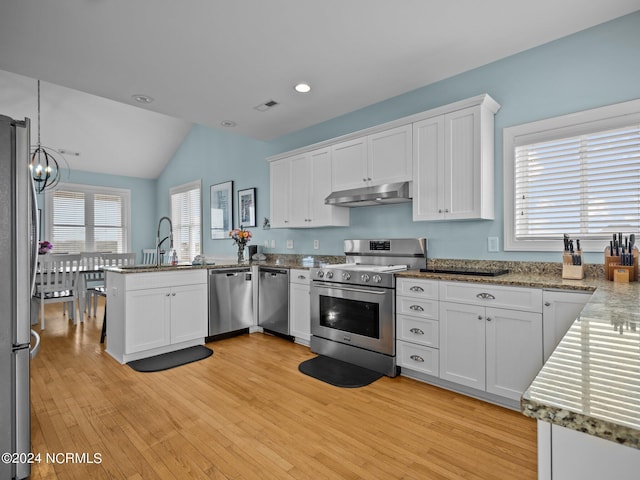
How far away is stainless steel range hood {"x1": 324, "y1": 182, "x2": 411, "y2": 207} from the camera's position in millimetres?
3266

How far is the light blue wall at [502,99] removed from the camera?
8.16 ft

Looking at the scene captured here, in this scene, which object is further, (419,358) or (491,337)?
(419,358)

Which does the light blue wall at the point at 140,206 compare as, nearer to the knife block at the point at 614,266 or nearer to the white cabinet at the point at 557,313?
the white cabinet at the point at 557,313

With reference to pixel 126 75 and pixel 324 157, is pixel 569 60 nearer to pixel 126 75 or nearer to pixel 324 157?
pixel 324 157

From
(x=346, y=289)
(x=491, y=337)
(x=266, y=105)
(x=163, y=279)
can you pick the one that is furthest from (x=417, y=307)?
(x=266, y=105)

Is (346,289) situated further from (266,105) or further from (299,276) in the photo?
(266,105)

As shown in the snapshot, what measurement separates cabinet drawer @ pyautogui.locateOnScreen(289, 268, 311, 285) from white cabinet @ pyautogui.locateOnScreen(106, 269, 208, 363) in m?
0.98

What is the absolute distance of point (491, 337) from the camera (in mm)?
2500

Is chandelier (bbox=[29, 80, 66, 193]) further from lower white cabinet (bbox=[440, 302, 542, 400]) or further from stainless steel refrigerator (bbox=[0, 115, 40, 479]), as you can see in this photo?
lower white cabinet (bbox=[440, 302, 542, 400])

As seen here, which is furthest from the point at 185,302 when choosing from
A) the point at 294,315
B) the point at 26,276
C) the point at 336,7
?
the point at 336,7

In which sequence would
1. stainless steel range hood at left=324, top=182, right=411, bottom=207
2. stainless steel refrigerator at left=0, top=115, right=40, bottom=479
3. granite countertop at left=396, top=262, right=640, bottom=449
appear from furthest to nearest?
1. stainless steel range hood at left=324, top=182, right=411, bottom=207
2. stainless steel refrigerator at left=0, top=115, right=40, bottom=479
3. granite countertop at left=396, top=262, right=640, bottom=449

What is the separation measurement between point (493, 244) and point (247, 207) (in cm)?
367

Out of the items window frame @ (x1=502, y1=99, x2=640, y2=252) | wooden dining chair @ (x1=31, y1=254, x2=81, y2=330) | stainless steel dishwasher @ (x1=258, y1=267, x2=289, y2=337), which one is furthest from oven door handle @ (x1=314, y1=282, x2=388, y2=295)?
wooden dining chair @ (x1=31, y1=254, x2=81, y2=330)

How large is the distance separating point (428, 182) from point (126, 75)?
2.86 m
